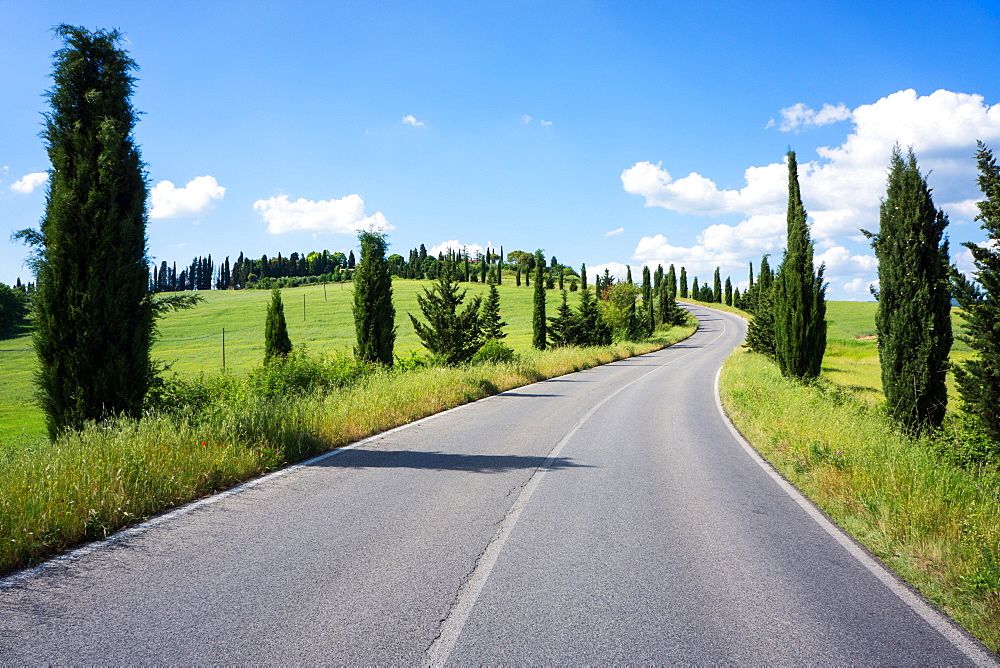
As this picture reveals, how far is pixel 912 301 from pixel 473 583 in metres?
11.6

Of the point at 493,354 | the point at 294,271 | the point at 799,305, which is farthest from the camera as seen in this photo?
the point at 294,271

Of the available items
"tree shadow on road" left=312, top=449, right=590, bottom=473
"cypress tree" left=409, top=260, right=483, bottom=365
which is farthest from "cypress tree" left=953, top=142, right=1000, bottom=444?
"cypress tree" left=409, top=260, right=483, bottom=365

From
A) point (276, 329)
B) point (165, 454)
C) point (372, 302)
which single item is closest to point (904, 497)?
point (165, 454)

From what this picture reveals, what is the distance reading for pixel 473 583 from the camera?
4008 mm

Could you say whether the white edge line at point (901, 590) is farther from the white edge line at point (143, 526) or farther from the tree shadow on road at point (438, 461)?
the white edge line at point (143, 526)

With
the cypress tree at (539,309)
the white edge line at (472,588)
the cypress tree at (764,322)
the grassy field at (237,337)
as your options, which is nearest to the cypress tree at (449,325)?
the grassy field at (237,337)

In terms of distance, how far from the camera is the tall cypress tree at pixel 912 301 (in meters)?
11.1

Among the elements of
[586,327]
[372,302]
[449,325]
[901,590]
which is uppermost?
[372,302]

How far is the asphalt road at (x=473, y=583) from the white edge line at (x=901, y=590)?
30 mm

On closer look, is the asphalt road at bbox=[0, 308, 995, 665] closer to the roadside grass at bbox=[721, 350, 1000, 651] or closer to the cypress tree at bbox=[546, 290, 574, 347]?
Answer: the roadside grass at bbox=[721, 350, 1000, 651]

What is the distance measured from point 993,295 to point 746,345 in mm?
41828

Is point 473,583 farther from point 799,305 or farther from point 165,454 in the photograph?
point 799,305

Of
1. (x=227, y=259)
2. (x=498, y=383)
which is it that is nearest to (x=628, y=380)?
(x=498, y=383)

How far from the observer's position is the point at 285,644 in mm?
3146
